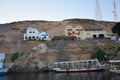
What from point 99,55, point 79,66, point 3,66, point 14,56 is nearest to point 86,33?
point 99,55

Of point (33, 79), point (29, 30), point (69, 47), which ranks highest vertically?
point (29, 30)

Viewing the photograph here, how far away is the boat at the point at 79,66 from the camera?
9669 cm

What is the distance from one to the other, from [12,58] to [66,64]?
1144 inches

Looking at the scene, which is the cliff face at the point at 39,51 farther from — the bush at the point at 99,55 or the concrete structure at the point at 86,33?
the concrete structure at the point at 86,33

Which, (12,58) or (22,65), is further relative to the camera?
(12,58)

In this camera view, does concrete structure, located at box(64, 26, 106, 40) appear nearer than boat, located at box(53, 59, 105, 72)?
No

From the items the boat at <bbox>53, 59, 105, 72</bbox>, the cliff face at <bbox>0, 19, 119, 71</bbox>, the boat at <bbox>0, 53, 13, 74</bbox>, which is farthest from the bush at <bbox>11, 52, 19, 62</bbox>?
the boat at <bbox>53, 59, 105, 72</bbox>

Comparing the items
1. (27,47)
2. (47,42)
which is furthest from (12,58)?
(47,42)

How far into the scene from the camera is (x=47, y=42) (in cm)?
12594

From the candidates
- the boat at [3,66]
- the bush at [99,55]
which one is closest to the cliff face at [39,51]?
the boat at [3,66]

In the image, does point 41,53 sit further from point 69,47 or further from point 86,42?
point 86,42

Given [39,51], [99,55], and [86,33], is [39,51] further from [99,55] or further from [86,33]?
[86,33]

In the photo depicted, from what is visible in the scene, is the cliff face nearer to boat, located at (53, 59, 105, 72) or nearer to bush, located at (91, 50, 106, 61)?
bush, located at (91, 50, 106, 61)

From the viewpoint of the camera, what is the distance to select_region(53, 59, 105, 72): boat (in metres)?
96.7
